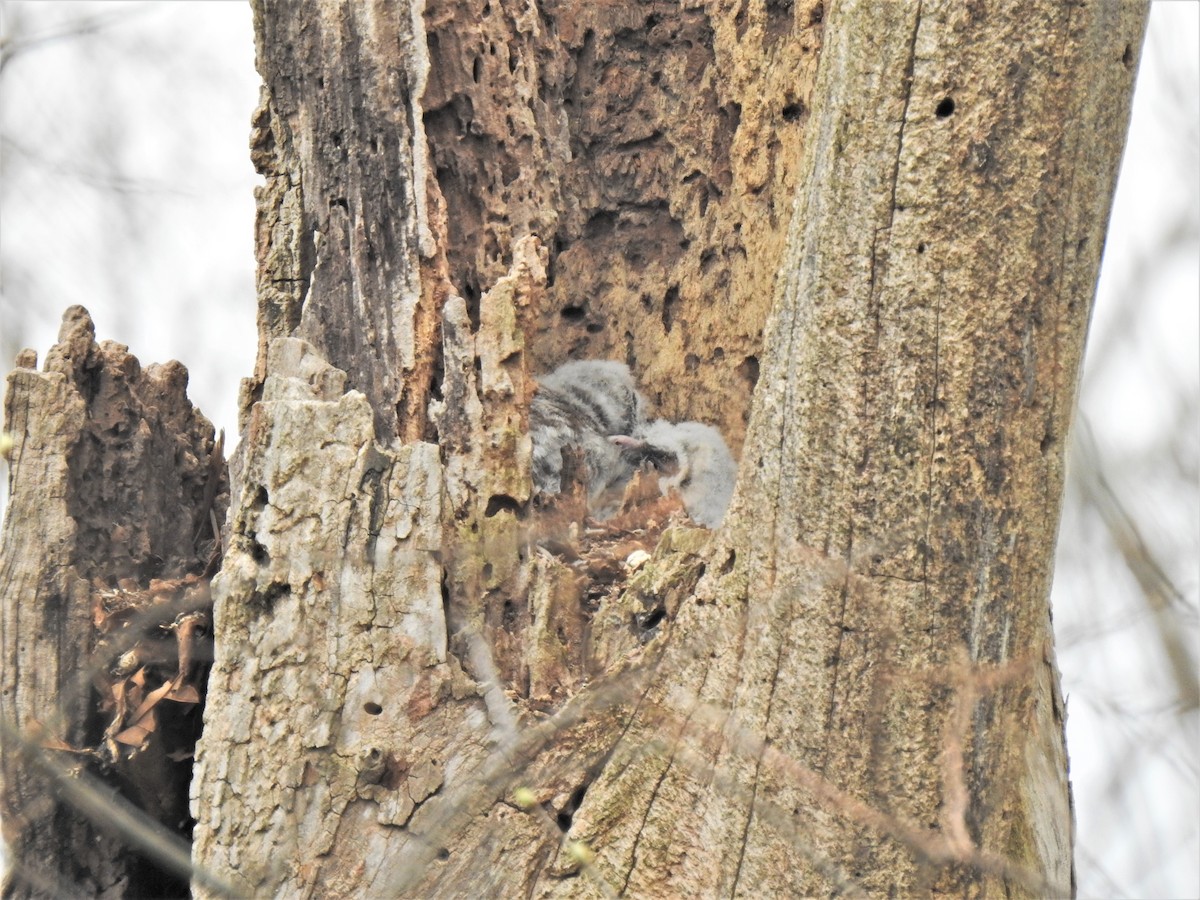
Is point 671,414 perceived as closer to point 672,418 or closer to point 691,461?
point 672,418

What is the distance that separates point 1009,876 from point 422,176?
1.87m

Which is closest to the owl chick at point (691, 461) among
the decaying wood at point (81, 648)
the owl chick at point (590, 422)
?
the owl chick at point (590, 422)

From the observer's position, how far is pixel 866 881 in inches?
83.9

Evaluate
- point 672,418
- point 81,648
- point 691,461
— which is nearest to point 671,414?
point 672,418

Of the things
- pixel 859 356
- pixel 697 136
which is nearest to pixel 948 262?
pixel 859 356

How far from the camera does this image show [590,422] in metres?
3.12

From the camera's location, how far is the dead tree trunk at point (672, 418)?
2010 millimetres

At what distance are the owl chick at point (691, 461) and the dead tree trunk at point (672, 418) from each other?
0.28ft

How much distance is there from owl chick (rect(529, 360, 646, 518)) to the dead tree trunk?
81 millimetres

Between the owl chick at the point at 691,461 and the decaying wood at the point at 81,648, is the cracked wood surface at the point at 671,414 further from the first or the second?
the decaying wood at the point at 81,648

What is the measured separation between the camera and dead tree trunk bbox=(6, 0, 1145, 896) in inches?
79.1

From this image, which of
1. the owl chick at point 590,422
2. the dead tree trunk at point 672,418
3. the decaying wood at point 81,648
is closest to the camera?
the dead tree trunk at point 672,418

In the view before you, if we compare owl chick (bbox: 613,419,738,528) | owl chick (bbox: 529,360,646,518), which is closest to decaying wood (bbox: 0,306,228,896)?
owl chick (bbox: 529,360,646,518)

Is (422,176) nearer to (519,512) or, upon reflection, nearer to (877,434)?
(519,512)
